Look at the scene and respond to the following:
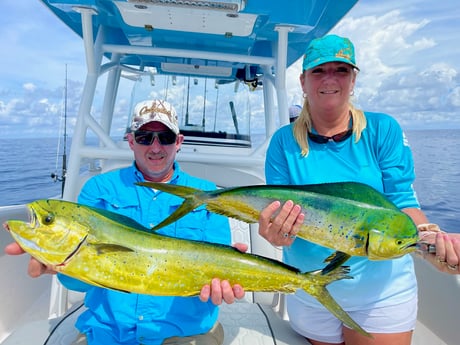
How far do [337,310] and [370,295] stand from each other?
607 mm

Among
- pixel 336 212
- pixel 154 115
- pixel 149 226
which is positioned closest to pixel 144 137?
pixel 154 115

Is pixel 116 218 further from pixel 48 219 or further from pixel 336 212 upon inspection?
pixel 336 212

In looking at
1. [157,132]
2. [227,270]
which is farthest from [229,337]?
[157,132]

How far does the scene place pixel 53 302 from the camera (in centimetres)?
309

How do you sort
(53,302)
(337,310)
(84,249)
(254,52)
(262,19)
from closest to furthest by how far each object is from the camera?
(84,249)
(337,310)
(53,302)
(262,19)
(254,52)

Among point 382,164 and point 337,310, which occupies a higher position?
point 382,164

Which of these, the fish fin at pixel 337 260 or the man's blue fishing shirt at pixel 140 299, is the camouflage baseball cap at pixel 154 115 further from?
the fish fin at pixel 337 260

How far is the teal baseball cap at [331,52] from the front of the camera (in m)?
1.74

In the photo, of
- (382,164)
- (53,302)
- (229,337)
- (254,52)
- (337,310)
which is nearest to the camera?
(337,310)

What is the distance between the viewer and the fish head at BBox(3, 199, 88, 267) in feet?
3.90

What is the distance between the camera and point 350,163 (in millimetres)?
1836

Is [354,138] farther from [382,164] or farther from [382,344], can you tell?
[382,344]

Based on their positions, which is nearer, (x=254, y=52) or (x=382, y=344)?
(x=382, y=344)

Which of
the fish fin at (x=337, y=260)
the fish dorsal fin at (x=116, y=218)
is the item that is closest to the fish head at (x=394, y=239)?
the fish fin at (x=337, y=260)
